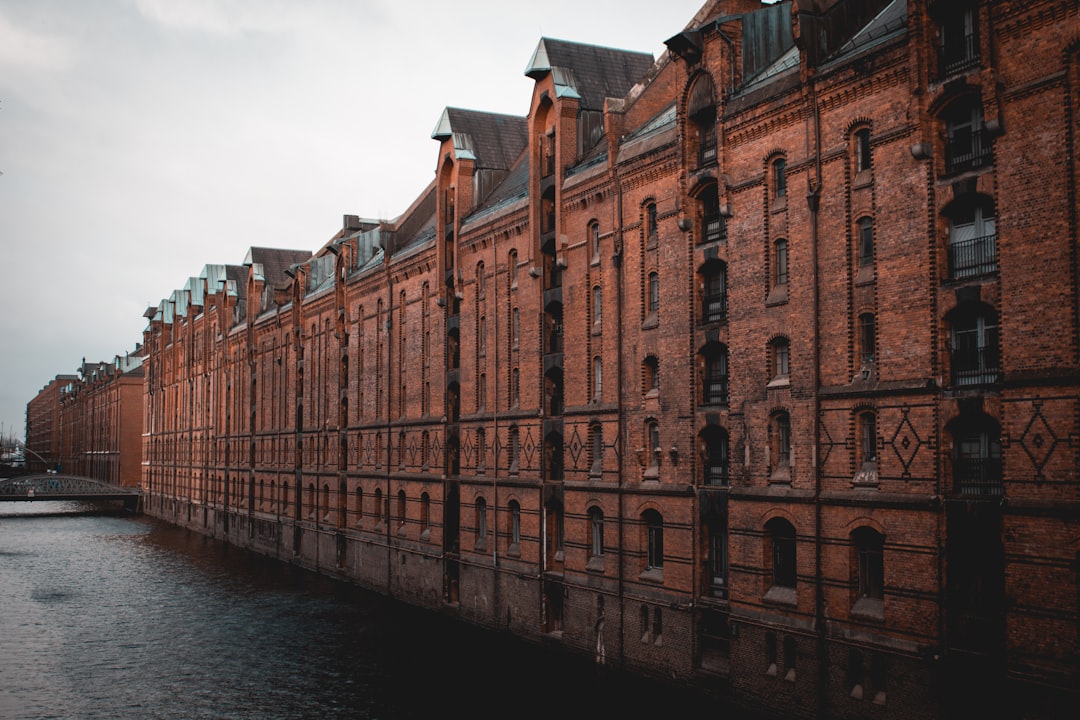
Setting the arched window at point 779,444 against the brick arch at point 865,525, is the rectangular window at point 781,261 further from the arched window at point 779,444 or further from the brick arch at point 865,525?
the brick arch at point 865,525

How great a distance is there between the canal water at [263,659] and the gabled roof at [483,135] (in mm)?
18789

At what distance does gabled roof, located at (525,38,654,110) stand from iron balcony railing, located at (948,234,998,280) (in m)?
17.2

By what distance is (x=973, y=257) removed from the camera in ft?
68.6

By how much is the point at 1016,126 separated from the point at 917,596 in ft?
31.0

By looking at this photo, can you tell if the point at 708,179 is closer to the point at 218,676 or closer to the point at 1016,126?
the point at 1016,126

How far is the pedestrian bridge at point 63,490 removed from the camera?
3944 inches

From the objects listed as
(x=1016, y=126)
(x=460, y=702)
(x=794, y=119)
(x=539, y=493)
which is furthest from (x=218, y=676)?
(x=1016, y=126)

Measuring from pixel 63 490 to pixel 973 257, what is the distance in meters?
106

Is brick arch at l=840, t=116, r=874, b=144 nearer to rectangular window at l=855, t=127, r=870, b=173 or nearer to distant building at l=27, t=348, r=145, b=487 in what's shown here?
rectangular window at l=855, t=127, r=870, b=173

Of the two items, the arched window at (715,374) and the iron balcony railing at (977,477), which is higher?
the arched window at (715,374)

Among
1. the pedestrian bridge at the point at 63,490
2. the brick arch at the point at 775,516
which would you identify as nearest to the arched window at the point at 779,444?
the brick arch at the point at 775,516

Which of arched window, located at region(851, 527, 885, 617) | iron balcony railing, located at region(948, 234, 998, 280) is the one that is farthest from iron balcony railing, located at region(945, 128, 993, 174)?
arched window, located at region(851, 527, 885, 617)

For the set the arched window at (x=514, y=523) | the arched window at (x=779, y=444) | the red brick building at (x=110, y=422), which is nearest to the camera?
the arched window at (x=779, y=444)

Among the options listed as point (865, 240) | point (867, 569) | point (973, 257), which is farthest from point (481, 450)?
point (973, 257)
